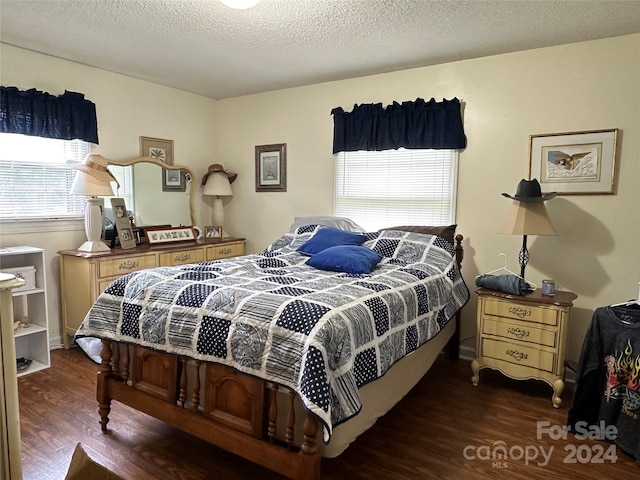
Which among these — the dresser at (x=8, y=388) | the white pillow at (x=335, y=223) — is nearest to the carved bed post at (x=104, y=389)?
the dresser at (x=8, y=388)

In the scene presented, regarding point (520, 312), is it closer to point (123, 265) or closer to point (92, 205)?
point (123, 265)

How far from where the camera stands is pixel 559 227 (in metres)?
3.10

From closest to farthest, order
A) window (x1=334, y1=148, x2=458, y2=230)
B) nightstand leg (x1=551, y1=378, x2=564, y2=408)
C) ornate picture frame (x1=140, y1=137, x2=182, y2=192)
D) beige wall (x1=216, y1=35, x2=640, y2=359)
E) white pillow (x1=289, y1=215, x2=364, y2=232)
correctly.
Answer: nightstand leg (x1=551, y1=378, x2=564, y2=408) < beige wall (x1=216, y1=35, x2=640, y2=359) < window (x1=334, y1=148, x2=458, y2=230) < white pillow (x1=289, y1=215, x2=364, y2=232) < ornate picture frame (x1=140, y1=137, x2=182, y2=192)

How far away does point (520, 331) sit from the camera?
109 inches

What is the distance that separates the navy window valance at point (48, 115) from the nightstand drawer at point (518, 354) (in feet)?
11.7

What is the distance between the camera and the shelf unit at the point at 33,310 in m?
3.10

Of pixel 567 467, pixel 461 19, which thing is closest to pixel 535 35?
pixel 461 19

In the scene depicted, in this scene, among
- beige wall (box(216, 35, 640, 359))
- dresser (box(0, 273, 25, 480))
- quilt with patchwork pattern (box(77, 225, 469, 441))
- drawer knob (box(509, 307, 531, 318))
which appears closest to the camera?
dresser (box(0, 273, 25, 480))

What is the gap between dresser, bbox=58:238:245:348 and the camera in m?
3.28

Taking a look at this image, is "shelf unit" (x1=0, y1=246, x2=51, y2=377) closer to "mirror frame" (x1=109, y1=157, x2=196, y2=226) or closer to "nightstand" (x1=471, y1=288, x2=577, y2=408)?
"mirror frame" (x1=109, y1=157, x2=196, y2=226)

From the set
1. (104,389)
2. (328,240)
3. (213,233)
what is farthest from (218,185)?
(104,389)

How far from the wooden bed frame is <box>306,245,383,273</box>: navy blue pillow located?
1.09 m

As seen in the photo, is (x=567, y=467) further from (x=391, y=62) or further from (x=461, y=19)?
(x=391, y=62)

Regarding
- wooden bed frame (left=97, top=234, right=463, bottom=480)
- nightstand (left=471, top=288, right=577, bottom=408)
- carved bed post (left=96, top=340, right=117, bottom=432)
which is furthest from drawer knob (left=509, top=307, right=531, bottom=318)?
carved bed post (left=96, top=340, right=117, bottom=432)
